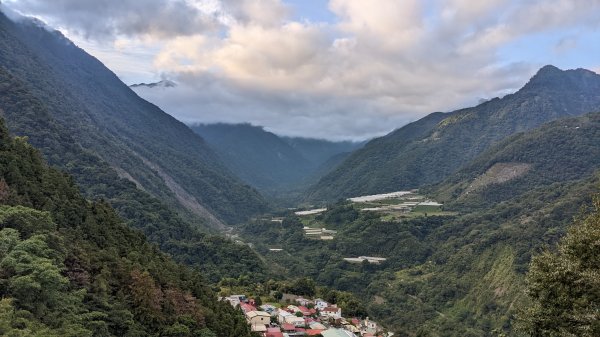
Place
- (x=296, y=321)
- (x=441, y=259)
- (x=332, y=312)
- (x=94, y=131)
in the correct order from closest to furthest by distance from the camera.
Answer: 1. (x=296, y=321)
2. (x=332, y=312)
3. (x=441, y=259)
4. (x=94, y=131)

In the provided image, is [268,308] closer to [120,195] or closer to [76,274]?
[76,274]

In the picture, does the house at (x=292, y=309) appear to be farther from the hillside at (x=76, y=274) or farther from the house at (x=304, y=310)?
the hillside at (x=76, y=274)

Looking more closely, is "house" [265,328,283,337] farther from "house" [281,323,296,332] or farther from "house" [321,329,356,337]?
"house" [321,329,356,337]

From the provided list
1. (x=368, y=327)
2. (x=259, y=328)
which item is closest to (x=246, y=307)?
(x=259, y=328)

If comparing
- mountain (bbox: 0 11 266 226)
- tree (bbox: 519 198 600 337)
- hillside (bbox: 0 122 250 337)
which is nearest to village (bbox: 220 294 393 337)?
hillside (bbox: 0 122 250 337)

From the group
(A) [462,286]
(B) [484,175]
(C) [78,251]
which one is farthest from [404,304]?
(B) [484,175]
